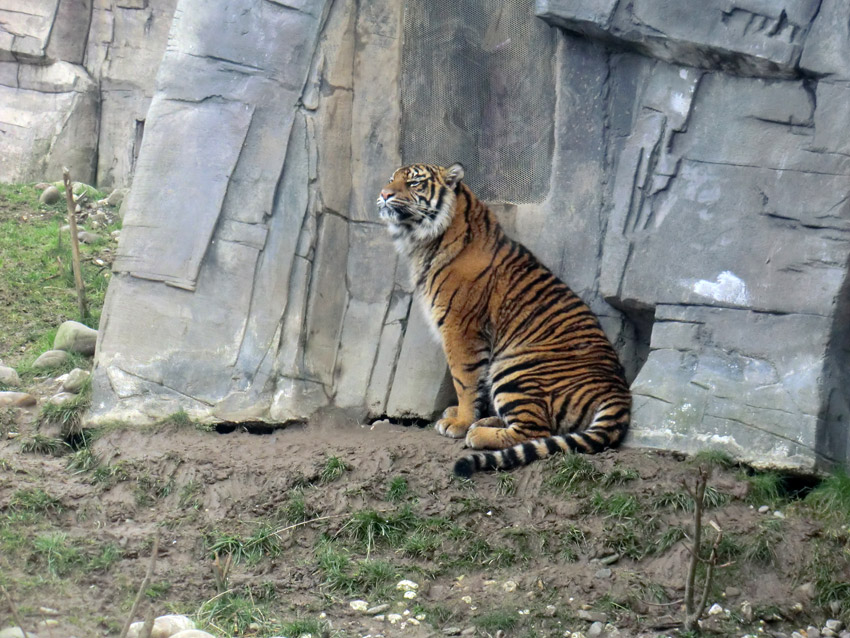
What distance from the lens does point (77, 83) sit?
11.1m

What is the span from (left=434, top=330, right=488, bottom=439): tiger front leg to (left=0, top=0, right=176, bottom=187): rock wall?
6128 mm

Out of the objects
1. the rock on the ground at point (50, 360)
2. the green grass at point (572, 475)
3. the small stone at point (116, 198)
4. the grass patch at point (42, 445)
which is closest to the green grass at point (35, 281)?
the rock on the ground at point (50, 360)

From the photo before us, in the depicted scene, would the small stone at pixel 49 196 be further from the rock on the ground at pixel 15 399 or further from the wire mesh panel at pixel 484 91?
the wire mesh panel at pixel 484 91

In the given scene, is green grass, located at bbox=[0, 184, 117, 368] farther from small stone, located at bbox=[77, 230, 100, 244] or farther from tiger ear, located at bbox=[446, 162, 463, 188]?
tiger ear, located at bbox=[446, 162, 463, 188]

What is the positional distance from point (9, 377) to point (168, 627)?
11.8 feet

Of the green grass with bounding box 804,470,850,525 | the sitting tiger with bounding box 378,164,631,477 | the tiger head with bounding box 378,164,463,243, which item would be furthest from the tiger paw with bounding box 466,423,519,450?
the green grass with bounding box 804,470,850,525

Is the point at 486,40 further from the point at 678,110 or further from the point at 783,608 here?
the point at 783,608

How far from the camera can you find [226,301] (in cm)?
636

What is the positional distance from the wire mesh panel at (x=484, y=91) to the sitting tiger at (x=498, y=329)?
0.34m

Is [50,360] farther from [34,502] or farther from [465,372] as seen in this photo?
[465,372]

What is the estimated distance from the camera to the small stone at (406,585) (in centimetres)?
473

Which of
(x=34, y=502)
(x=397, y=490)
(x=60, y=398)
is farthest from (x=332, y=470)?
(x=60, y=398)

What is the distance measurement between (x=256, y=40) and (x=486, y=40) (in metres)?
1.54

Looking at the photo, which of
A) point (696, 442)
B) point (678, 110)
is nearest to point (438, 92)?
point (678, 110)
